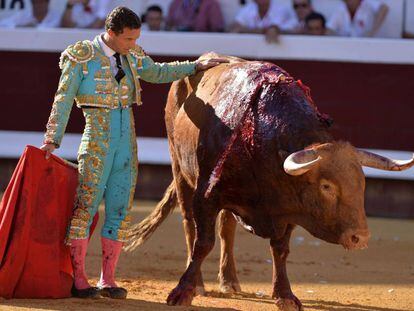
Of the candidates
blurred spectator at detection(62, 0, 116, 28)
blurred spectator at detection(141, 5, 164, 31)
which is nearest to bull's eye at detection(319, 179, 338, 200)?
blurred spectator at detection(141, 5, 164, 31)

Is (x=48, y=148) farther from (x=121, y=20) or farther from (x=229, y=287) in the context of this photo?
(x=229, y=287)

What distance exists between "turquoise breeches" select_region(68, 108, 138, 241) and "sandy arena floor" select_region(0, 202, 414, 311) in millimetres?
358

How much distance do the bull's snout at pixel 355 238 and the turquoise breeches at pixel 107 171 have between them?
42.3 inches

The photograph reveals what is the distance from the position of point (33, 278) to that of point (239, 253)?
233 centimetres

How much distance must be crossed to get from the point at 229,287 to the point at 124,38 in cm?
150

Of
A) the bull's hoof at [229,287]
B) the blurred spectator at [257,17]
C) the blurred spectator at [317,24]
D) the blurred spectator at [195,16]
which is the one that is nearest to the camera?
the bull's hoof at [229,287]

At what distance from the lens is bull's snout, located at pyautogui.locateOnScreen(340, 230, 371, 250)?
4680mm

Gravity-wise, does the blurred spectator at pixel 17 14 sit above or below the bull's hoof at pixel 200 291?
above

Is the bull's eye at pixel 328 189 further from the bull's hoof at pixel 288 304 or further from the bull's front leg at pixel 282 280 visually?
the bull's hoof at pixel 288 304

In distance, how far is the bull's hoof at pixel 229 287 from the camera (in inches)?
227

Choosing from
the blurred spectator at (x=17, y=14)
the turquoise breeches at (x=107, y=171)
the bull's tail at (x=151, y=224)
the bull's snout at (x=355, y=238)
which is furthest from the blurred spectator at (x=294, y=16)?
the bull's snout at (x=355, y=238)

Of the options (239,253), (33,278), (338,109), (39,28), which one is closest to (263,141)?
(33,278)

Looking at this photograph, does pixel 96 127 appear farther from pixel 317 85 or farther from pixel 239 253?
pixel 317 85

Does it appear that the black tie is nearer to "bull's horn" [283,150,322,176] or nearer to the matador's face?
the matador's face
